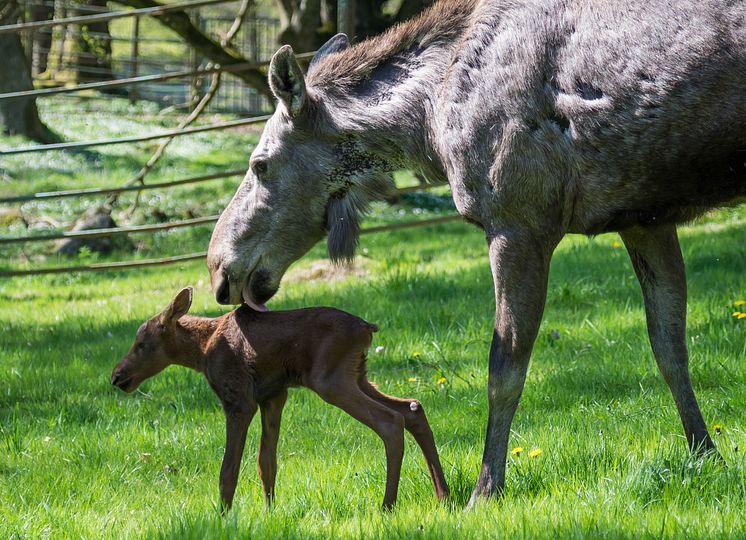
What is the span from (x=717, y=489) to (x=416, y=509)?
1214 millimetres

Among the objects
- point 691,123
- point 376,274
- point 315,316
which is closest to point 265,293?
point 315,316

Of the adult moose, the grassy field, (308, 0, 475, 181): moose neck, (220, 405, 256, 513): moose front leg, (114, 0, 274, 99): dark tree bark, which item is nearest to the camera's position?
the grassy field

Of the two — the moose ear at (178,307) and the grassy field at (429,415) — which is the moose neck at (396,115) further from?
the grassy field at (429,415)

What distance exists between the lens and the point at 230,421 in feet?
14.8

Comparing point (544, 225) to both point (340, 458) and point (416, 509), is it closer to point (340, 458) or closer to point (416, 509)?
point (416, 509)

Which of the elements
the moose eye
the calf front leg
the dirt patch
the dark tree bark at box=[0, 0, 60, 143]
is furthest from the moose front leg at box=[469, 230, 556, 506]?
the dark tree bark at box=[0, 0, 60, 143]

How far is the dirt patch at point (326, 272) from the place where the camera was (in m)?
9.73

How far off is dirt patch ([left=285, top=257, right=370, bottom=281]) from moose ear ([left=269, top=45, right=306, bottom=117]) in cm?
467

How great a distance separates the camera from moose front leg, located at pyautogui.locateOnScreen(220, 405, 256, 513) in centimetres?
442

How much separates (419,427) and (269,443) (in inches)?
27.1

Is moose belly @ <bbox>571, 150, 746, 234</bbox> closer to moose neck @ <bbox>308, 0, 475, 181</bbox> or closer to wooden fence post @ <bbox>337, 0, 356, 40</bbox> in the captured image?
moose neck @ <bbox>308, 0, 475, 181</bbox>

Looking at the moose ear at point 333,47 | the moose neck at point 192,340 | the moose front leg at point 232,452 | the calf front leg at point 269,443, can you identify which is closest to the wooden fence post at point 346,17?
the moose ear at point 333,47

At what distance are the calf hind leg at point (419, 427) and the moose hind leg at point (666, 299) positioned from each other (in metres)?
1.25

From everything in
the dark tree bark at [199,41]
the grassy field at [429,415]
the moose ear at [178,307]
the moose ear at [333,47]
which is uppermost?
the dark tree bark at [199,41]
